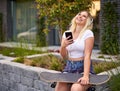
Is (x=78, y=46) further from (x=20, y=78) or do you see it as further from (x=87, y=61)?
(x=20, y=78)

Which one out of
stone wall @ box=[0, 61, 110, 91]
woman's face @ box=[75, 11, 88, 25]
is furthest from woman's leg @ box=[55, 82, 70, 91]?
stone wall @ box=[0, 61, 110, 91]

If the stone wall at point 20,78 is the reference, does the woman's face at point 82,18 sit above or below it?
above

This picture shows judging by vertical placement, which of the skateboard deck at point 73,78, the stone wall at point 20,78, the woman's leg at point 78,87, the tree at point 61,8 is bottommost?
the stone wall at point 20,78

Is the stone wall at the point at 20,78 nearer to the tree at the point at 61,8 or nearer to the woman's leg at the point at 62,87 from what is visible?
the woman's leg at the point at 62,87

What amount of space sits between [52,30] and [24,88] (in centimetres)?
757

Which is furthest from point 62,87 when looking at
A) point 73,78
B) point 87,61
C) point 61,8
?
point 61,8

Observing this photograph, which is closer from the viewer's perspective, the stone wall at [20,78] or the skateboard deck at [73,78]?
the skateboard deck at [73,78]

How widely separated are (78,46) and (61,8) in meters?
4.44

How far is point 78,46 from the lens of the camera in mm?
4473

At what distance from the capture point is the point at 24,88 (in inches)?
253

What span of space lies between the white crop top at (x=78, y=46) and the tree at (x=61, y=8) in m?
4.24

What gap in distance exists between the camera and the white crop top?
176 inches

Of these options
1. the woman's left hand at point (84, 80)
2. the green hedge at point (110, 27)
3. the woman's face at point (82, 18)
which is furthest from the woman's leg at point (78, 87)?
the green hedge at point (110, 27)

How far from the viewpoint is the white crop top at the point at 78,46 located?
4465mm
